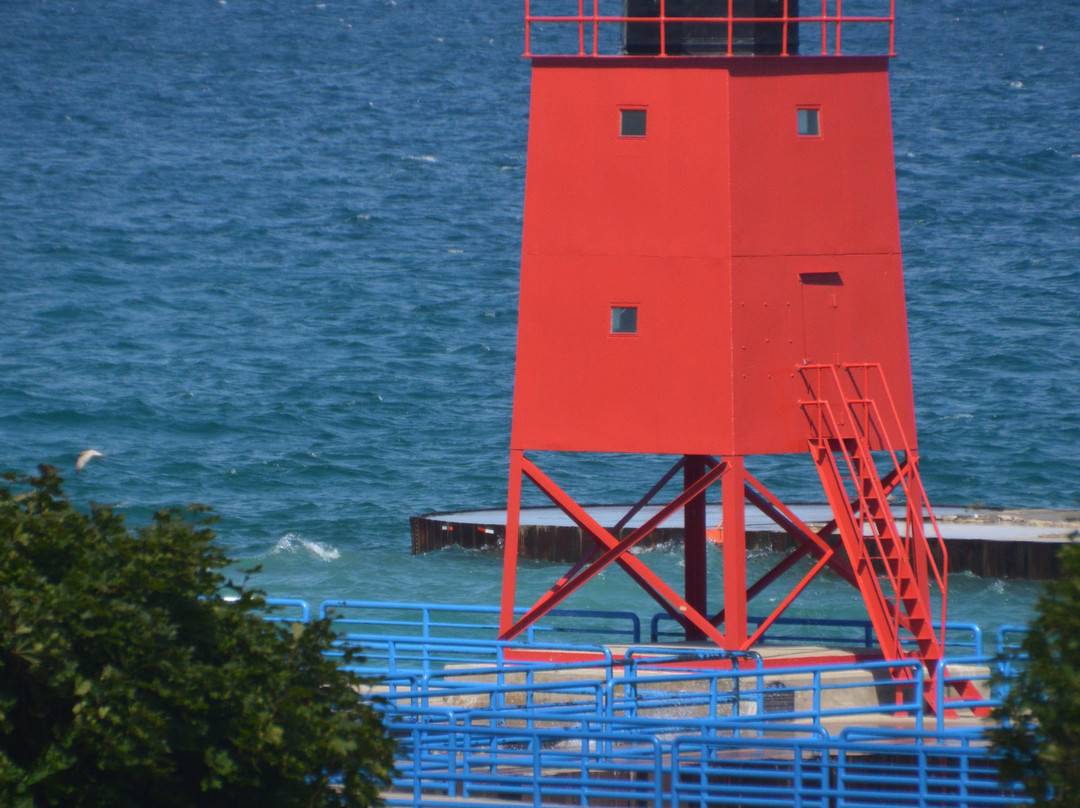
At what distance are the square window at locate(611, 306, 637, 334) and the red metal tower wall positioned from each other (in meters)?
0.06

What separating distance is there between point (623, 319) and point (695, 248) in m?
1.15

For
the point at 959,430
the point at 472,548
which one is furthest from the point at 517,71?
the point at 472,548

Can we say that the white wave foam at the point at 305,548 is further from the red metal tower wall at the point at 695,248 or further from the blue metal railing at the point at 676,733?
the red metal tower wall at the point at 695,248

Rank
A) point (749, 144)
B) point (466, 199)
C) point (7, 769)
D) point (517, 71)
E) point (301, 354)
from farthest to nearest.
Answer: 1. point (517, 71)
2. point (466, 199)
3. point (301, 354)
4. point (749, 144)
5. point (7, 769)

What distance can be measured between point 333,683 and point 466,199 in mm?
87419

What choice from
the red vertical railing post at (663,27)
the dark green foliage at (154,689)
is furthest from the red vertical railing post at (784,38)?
the dark green foliage at (154,689)

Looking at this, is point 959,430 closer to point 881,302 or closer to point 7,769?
point 881,302

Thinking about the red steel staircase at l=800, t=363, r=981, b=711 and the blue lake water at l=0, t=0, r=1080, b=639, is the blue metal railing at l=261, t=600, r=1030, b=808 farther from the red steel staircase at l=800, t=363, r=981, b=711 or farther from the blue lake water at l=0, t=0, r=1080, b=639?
the blue lake water at l=0, t=0, r=1080, b=639

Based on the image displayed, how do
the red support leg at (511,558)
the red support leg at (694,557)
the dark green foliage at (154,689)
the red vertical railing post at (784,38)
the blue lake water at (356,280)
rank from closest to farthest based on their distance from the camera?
the dark green foliage at (154,689) < the red vertical railing post at (784,38) < the red support leg at (511,558) < the red support leg at (694,557) < the blue lake water at (356,280)

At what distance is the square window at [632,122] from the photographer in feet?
64.0

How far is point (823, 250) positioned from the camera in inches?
780

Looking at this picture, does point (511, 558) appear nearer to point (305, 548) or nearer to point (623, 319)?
point (623, 319)

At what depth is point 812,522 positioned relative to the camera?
40375 mm

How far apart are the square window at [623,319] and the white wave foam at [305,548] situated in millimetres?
26207
